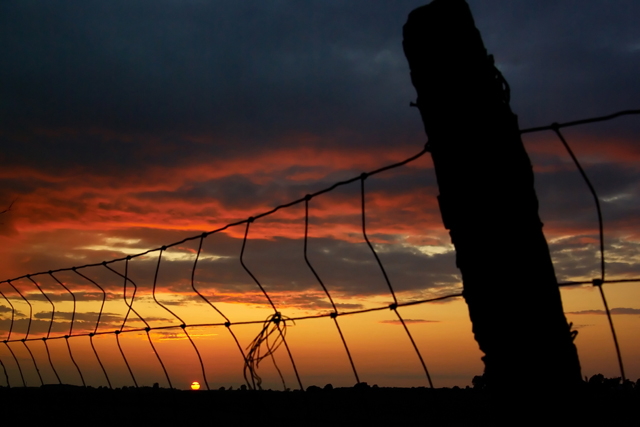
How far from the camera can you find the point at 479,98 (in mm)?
1840

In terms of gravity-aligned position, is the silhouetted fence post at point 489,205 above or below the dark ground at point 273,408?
above

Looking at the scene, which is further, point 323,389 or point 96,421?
point 323,389

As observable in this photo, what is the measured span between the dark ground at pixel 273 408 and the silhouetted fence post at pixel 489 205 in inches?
37.7

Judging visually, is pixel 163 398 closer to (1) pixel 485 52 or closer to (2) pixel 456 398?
(2) pixel 456 398

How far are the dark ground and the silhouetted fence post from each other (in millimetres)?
958

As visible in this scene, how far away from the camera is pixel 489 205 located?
1766 millimetres

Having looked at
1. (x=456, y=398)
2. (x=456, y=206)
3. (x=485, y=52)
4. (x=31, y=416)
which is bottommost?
(x=456, y=398)

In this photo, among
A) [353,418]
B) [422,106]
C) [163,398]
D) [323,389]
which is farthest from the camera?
[323,389]

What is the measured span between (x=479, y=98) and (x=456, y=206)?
1.15 ft

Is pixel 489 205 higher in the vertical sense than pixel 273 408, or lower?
higher

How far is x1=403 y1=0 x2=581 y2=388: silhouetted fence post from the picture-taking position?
169 centimetres

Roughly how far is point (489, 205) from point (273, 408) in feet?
7.55

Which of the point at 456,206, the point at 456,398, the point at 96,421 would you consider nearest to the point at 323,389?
the point at 456,398

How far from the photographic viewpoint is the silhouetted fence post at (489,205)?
169cm
